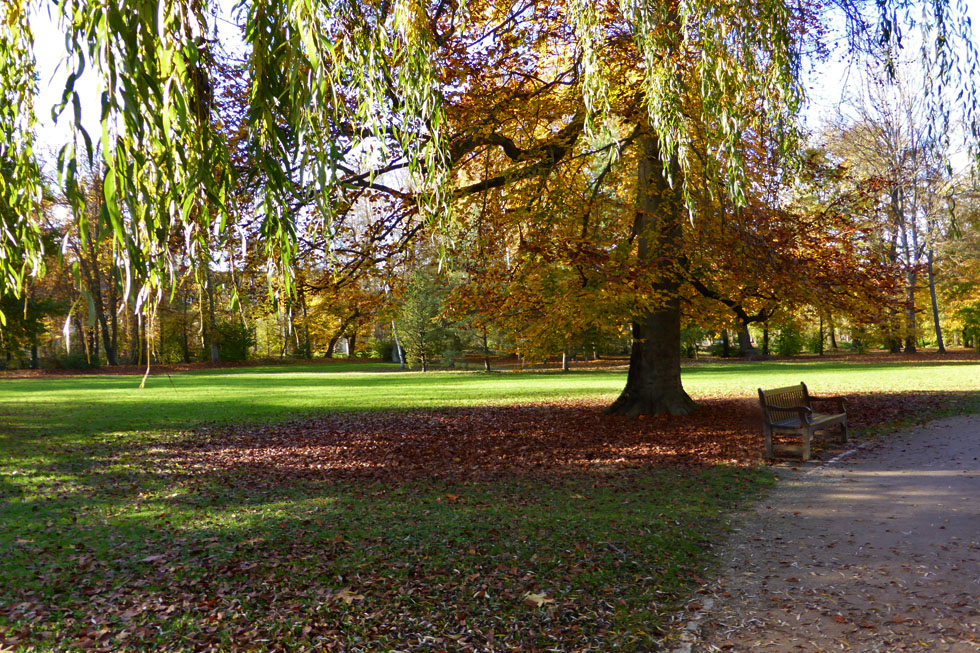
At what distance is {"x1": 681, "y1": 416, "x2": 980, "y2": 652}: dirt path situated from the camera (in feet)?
12.4

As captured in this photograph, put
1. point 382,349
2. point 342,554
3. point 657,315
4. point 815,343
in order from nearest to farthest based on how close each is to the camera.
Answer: point 342,554 → point 657,315 → point 815,343 → point 382,349

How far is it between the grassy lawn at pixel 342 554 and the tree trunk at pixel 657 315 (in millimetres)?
4230

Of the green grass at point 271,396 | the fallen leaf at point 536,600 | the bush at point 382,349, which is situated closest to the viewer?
the fallen leaf at point 536,600

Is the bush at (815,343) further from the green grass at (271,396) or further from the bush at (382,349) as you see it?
the bush at (382,349)

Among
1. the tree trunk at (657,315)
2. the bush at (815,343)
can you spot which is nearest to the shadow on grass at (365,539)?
the tree trunk at (657,315)

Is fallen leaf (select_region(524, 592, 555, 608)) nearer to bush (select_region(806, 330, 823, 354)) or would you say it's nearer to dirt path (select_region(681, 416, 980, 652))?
dirt path (select_region(681, 416, 980, 652))

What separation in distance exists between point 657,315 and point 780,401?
131 inches

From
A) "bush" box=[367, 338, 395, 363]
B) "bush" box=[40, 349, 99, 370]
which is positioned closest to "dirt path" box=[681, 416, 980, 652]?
"bush" box=[40, 349, 99, 370]

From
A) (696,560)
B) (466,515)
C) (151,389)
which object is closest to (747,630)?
(696,560)

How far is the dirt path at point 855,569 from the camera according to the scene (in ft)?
12.4

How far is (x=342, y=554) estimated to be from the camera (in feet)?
17.2

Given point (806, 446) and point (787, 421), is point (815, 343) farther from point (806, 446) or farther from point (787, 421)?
point (806, 446)

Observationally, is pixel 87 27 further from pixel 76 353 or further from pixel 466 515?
pixel 76 353

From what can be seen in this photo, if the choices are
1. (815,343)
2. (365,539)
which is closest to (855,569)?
(365,539)
